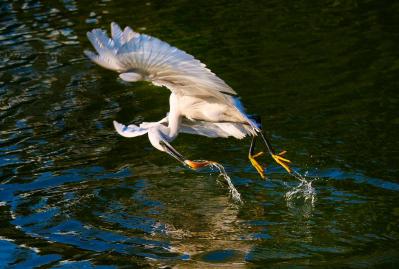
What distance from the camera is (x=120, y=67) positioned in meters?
6.41

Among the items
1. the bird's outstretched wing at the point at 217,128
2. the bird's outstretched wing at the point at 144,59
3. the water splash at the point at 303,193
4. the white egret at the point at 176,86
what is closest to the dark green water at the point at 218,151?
the water splash at the point at 303,193

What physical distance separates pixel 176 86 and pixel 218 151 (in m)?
1.91

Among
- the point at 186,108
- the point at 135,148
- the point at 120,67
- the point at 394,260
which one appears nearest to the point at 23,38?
the point at 135,148

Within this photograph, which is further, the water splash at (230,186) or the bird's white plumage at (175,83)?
the water splash at (230,186)

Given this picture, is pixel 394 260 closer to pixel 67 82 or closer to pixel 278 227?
pixel 278 227

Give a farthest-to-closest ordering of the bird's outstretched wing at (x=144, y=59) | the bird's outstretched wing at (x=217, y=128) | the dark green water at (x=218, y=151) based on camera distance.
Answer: the bird's outstretched wing at (x=217, y=128), the dark green water at (x=218, y=151), the bird's outstretched wing at (x=144, y=59)

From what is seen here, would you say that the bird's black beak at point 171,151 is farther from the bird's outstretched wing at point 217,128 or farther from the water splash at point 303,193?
the water splash at point 303,193

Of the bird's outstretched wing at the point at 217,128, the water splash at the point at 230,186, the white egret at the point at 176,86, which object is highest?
the white egret at the point at 176,86

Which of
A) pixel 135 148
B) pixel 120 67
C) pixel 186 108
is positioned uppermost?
pixel 120 67

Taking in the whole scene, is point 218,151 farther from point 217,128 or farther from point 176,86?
point 176,86

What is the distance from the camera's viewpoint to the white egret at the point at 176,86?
20.4 feet

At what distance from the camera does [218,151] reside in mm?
9078

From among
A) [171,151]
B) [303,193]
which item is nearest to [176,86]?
[171,151]

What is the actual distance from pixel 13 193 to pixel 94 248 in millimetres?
1778
